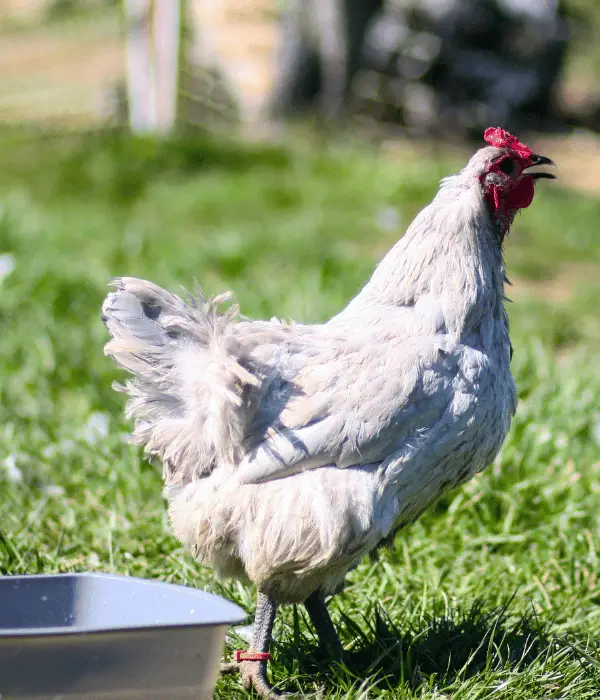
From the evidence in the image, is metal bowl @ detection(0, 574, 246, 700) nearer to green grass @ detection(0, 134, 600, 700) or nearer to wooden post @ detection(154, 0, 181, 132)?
green grass @ detection(0, 134, 600, 700)

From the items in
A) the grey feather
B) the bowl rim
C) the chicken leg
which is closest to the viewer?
the bowl rim

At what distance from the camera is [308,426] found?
2615mm

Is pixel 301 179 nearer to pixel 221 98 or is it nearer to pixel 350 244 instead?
pixel 350 244

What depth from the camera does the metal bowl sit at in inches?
81.5

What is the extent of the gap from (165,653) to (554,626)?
1.47 m

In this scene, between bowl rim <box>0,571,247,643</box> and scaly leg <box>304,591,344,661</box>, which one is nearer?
bowl rim <box>0,571,247,643</box>

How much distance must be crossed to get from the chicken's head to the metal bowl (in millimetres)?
1344

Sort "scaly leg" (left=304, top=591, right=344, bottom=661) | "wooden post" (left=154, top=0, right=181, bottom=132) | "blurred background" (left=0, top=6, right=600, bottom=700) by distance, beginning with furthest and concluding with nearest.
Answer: "wooden post" (left=154, top=0, right=181, bottom=132) → "blurred background" (left=0, top=6, right=600, bottom=700) → "scaly leg" (left=304, top=591, right=344, bottom=661)

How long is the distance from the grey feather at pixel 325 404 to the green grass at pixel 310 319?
441 millimetres

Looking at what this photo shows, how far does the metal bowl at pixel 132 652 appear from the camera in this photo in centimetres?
207

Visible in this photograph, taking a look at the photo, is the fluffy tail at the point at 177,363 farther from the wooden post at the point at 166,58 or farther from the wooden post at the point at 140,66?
the wooden post at the point at 140,66

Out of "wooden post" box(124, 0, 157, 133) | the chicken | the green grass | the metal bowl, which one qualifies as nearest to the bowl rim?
the metal bowl

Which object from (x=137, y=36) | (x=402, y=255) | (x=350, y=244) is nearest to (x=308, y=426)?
(x=402, y=255)

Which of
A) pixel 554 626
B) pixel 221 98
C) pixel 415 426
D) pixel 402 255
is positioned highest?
pixel 221 98
